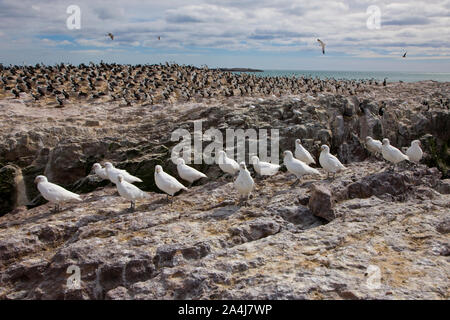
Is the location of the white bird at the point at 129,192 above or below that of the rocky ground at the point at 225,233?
above

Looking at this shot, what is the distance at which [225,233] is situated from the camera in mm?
8039

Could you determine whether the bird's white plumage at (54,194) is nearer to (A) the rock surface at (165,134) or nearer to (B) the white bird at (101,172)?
(B) the white bird at (101,172)

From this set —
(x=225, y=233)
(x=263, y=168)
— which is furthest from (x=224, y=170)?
(x=225, y=233)

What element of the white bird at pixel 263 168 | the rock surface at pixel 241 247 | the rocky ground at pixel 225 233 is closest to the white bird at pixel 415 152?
the rocky ground at pixel 225 233

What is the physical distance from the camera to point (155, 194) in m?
Answer: 11.8

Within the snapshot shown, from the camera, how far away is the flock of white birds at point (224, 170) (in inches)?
→ 397

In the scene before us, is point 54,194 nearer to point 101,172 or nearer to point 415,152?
point 101,172

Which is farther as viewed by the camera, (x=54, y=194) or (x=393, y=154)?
(x=393, y=154)

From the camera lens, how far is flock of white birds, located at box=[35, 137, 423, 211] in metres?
10.1

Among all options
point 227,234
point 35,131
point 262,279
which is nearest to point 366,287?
point 262,279

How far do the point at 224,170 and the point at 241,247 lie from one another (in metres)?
5.11

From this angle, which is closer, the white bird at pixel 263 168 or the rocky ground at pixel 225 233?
the rocky ground at pixel 225 233

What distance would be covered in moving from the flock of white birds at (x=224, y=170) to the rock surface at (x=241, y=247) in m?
0.48

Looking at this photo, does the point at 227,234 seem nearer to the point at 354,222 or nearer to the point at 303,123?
the point at 354,222
